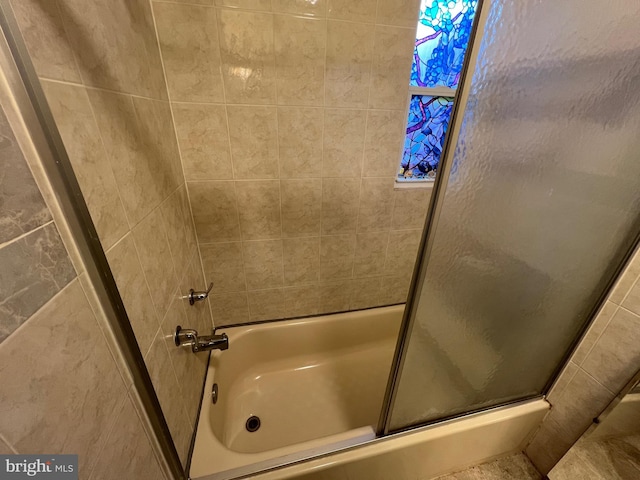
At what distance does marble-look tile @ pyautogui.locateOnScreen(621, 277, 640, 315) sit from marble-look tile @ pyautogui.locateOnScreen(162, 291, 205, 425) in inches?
55.2

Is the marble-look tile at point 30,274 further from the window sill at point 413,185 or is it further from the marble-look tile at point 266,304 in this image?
the window sill at point 413,185

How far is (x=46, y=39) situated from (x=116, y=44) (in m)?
0.28

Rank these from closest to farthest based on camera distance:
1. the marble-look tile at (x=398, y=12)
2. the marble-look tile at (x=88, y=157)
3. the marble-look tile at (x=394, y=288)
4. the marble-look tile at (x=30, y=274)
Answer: the marble-look tile at (x=30, y=274), the marble-look tile at (x=88, y=157), the marble-look tile at (x=398, y=12), the marble-look tile at (x=394, y=288)

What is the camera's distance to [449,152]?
46cm

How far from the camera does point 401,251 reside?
4.82ft

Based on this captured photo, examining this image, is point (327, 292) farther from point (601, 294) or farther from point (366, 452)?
point (601, 294)

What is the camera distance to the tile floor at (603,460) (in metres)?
0.90

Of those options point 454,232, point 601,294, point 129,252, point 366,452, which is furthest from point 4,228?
point 601,294

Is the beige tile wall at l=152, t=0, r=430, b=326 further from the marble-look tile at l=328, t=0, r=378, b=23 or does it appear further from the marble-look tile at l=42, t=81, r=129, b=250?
the marble-look tile at l=42, t=81, r=129, b=250

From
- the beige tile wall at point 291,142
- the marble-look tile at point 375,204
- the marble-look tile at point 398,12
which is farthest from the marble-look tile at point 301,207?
the marble-look tile at point 398,12

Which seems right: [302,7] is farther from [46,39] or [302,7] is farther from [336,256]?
[336,256]

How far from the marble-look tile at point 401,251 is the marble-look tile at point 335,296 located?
0.91 feet

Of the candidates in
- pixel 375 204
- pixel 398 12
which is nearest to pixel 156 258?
pixel 375 204

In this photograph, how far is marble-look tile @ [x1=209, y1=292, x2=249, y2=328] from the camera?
1352mm
